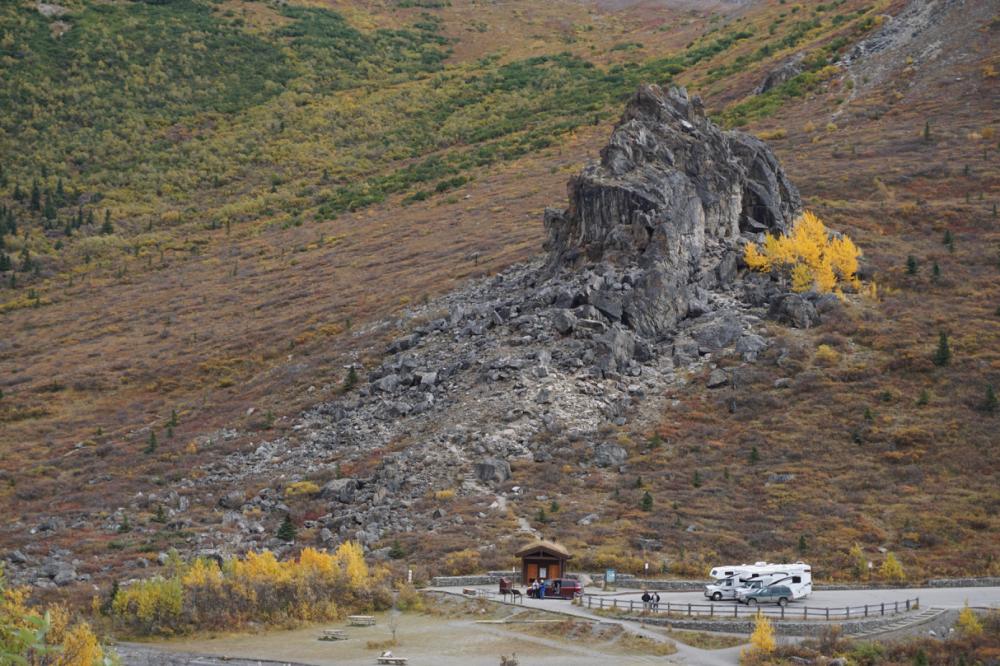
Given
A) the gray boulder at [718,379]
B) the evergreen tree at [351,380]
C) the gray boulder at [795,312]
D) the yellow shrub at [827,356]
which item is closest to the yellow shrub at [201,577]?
the evergreen tree at [351,380]

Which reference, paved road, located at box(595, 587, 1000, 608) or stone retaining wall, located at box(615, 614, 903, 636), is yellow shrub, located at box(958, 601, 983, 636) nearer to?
stone retaining wall, located at box(615, 614, 903, 636)

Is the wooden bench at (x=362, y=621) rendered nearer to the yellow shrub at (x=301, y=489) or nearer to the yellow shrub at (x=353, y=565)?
the yellow shrub at (x=353, y=565)

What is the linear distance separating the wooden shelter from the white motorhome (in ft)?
17.7

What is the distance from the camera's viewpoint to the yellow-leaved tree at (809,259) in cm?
6700

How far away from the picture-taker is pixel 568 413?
56156mm

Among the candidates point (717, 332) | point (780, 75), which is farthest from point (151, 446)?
point (780, 75)

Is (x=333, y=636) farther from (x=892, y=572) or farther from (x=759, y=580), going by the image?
(x=892, y=572)

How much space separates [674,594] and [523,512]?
10018 millimetres

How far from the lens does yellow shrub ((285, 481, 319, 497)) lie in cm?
5147

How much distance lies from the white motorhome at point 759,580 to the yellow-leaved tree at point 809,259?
3106 centimetres

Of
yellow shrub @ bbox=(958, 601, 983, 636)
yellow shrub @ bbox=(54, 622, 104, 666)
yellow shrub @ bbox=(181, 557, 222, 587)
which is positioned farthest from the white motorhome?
yellow shrub @ bbox=(54, 622, 104, 666)

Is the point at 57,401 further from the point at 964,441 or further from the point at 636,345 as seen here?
the point at 964,441

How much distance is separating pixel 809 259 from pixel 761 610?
35061mm

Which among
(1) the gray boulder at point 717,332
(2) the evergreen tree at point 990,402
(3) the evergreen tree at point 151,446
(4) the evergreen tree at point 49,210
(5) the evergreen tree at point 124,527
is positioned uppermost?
(4) the evergreen tree at point 49,210
